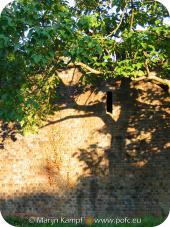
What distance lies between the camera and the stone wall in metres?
9.36

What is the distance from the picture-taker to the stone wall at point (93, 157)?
30.7 ft

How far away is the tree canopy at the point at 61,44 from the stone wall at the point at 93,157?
0.96 metres

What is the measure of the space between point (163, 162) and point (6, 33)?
521cm

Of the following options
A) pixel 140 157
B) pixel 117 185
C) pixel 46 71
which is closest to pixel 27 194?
pixel 117 185

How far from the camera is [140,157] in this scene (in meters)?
9.47

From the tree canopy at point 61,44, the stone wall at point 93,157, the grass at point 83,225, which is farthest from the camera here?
the stone wall at point 93,157

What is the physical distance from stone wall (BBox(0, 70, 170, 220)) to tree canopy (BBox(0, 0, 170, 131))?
96cm

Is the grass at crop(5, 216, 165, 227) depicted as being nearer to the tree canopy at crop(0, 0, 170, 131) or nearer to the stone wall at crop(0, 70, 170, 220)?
the stone wall at crop(0, 70, 170, 220)

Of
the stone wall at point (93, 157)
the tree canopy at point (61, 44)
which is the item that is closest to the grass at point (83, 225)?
the stone wall at point (93, 157)

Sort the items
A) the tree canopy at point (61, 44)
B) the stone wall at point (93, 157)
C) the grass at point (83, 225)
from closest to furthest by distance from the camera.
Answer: the tree canopy at point (61, 44) → the grass at point (83, 225) → the stone wall at point (93, 157)

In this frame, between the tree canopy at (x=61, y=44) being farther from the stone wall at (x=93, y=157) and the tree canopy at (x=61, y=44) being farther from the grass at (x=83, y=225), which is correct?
the grass at (x=83, y=225)

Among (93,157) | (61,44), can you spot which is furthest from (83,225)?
(61,44)

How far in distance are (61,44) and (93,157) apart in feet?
13.5

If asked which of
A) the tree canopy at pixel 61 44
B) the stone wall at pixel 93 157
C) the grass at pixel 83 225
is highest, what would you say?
the tree canopy at pixel 61 44
